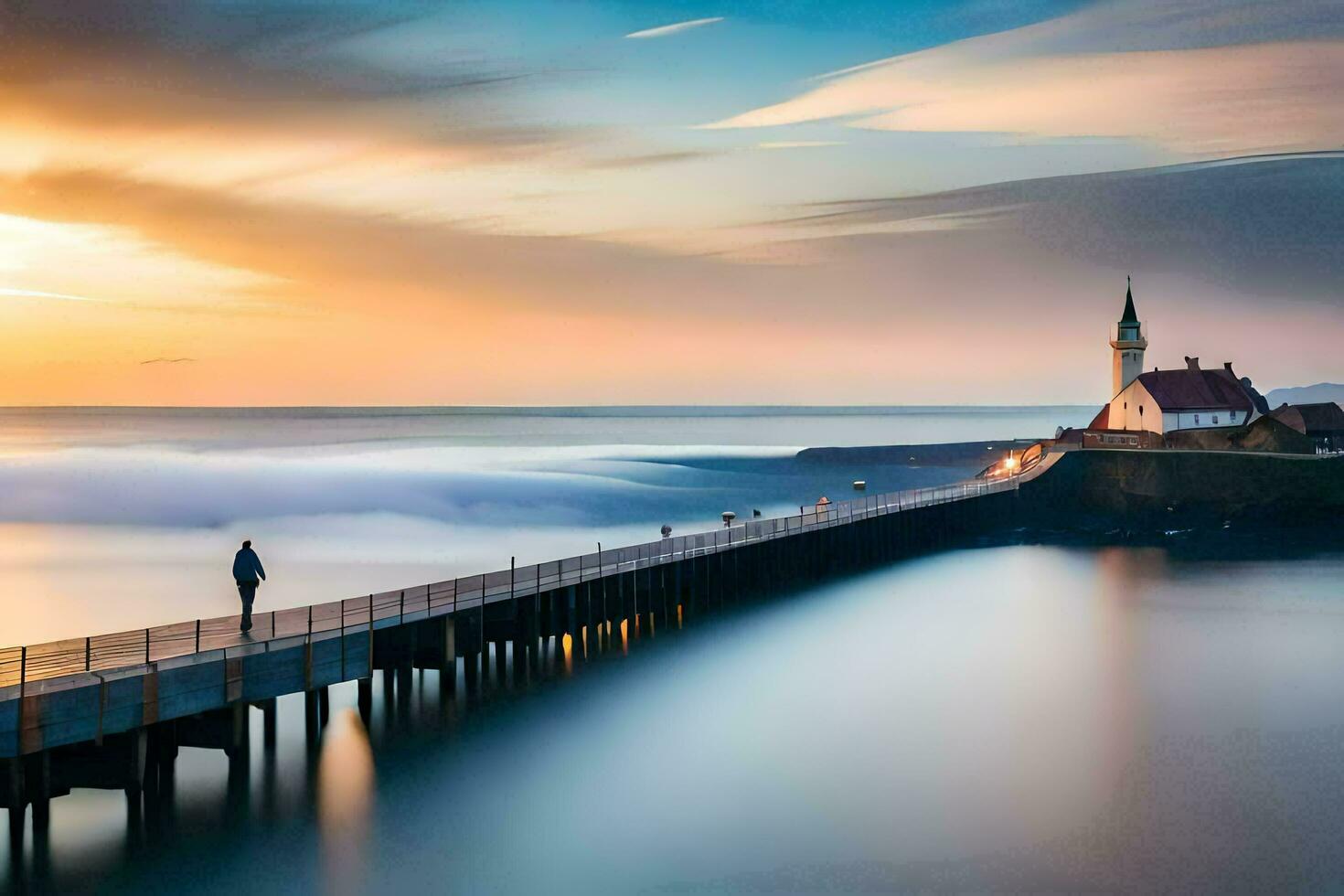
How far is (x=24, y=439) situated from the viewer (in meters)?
179

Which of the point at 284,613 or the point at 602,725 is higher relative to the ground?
the point at 284,613

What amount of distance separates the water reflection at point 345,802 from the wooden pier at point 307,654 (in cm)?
56

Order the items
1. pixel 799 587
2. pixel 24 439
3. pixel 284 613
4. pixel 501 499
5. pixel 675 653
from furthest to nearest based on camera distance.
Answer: pixel 24 439, pixel 501 499, pixel 799 587, pixel 675 653, pixel 284 613

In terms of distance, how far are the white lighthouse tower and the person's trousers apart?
3020 inches

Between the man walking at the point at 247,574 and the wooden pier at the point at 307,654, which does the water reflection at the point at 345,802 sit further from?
the man walking at the point at 247,574

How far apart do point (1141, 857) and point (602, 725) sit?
33.1 ft

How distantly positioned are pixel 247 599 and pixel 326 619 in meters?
1.57

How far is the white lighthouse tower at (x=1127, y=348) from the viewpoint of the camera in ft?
297

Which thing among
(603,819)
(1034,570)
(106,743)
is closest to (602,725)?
(603,819)

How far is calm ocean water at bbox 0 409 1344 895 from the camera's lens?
18172 millimetres

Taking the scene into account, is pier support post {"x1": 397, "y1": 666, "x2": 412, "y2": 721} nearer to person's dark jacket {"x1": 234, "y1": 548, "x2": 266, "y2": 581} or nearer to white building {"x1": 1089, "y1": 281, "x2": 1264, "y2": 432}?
person's dark jacket {"x1": 234, "y1": 548, "x2": 266, "y2": 581}

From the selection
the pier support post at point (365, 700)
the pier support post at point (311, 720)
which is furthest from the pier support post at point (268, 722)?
the pier support post at point (365, 700)

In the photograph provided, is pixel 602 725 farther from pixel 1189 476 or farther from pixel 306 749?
pixel 1189 476

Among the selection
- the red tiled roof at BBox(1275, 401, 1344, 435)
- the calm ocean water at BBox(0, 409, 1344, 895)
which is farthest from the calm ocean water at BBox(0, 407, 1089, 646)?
the red tiled roof at BBox(1275, 401, 1344, 435)
